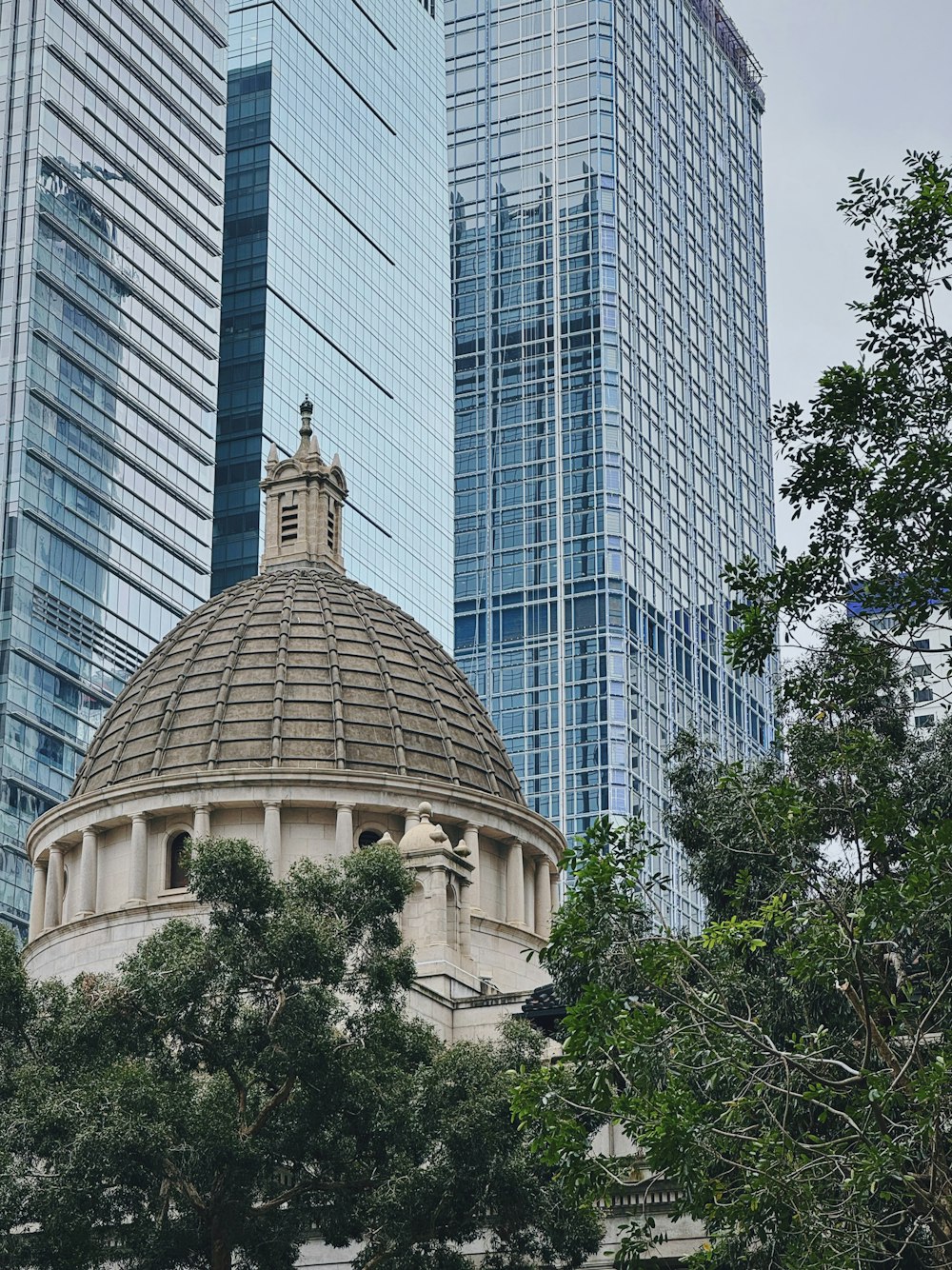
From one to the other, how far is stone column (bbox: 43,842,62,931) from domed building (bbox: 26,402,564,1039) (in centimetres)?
7

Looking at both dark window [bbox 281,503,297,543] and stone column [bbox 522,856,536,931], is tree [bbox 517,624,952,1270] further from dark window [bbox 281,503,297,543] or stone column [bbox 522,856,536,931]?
dark window [bbox 281,503,297,543]

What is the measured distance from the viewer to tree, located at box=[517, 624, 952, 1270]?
2848 cm

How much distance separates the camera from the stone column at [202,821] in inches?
2525

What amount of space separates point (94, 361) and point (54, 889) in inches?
2097

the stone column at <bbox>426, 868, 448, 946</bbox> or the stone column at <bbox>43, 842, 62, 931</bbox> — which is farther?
the stone column at <bbox>43, 842, 62, 931</bbox>

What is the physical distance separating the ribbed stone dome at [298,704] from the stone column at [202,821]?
1198 mm

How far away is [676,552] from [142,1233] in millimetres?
111853

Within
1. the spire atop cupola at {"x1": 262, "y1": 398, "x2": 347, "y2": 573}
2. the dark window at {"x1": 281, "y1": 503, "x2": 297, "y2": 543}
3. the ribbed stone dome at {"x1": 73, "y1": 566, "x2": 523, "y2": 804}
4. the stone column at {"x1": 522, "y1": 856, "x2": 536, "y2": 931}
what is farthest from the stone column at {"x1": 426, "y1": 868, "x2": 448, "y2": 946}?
the dark window at {"x1": 281, "y1": 503, "x2": 297, "y2": 543}

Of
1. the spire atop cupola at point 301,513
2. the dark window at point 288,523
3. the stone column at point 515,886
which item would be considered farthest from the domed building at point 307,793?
the dark window at point 288,523

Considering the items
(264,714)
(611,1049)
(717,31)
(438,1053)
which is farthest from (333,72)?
(611,1049)

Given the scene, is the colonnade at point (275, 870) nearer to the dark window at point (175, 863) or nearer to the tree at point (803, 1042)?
the dark window at point (175, 863)

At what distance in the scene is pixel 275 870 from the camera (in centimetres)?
6406

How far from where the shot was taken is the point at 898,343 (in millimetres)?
31359

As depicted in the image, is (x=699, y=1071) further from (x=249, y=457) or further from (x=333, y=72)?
(x=333, y=72)
